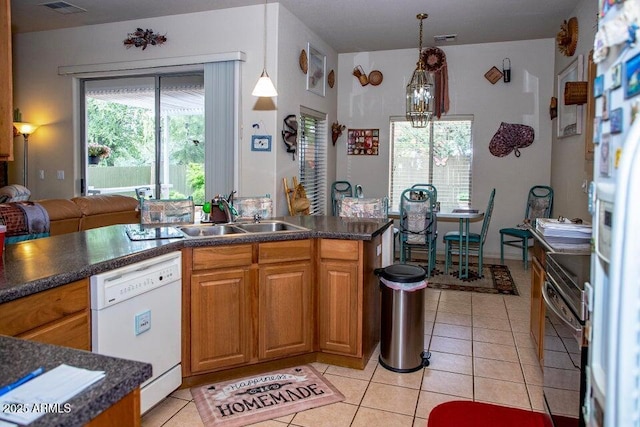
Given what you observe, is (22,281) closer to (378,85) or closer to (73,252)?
(73,252)

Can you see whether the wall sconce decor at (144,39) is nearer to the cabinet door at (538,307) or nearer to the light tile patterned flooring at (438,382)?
the light tile patterned flooring at (438,382)

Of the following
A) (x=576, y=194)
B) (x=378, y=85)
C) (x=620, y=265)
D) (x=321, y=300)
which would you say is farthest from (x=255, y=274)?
(x=378, y=85)

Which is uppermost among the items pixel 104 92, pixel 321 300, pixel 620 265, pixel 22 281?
pixel 104 92

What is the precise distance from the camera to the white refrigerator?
94 centimetres

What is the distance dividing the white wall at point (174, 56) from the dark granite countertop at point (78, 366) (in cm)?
437

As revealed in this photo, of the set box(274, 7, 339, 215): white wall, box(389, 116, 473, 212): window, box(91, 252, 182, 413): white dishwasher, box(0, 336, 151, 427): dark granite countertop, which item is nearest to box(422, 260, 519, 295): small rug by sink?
box(389, 116, 473, 212): window

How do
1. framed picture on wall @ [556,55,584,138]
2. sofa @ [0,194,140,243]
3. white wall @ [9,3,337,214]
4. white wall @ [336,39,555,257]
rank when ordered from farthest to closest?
white wall @ [336,39,555,257] < white wall @ [9,3,337,214] < framed picture on wall @ [556,55,584,138] < sofa @ [0,194,140,243]

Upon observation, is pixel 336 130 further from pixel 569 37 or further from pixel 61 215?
pixel 61 215

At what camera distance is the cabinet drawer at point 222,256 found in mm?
2785

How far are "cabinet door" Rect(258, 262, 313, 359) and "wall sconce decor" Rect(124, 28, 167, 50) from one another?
3.85m

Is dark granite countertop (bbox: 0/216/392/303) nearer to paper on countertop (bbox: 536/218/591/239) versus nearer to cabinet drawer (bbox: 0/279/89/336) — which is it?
cabinet drawer (bbox: 0/279/89/336)

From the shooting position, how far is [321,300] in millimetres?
3201

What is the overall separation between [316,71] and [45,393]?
605 cm

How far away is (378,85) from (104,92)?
382 centimetres
